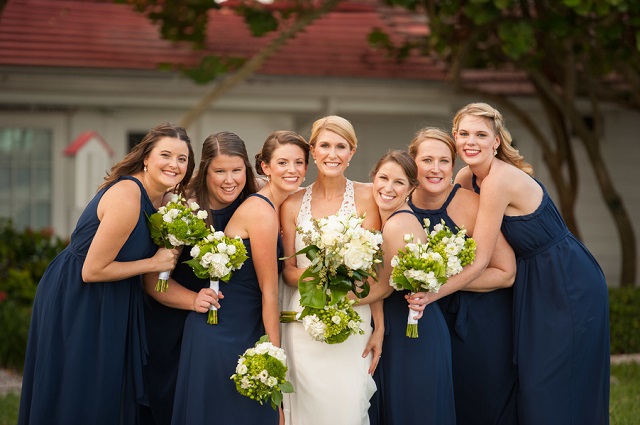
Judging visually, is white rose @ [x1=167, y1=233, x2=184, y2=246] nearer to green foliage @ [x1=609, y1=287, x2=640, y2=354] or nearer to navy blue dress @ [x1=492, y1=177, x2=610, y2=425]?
navy blue dress @ [x1=492, y1=177, x2=610, y2=425]

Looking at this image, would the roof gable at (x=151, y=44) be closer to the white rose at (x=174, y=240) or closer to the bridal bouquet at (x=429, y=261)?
the white rose at (x=174, y=240)

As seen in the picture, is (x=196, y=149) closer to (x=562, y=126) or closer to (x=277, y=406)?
(x=562, y=126)

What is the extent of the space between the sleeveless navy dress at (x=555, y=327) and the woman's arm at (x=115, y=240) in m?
2.32

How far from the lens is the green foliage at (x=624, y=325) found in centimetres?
1067

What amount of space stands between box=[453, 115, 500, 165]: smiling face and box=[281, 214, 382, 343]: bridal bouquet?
36.0 inches

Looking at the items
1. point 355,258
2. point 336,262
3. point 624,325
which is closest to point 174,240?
point 336,262

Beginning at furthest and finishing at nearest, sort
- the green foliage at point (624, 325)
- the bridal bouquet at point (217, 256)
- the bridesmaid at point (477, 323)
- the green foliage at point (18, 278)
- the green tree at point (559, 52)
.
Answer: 1. the green foliage at point (624, 325)
2. the green tree at point (559, 52)
3. the green foliage at point (18, 278)
4. the bridesmaid at point (477, 323)
5. the bridal bouquet at point (217, 256)

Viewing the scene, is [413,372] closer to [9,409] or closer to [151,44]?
[9,409]

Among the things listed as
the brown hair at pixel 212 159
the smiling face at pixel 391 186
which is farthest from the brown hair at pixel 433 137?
the brown hair at pixel 212 159

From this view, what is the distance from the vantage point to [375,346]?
17.8 feet

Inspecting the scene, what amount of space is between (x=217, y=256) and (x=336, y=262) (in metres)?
0.72

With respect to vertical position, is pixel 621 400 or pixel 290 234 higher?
pixel 290 234

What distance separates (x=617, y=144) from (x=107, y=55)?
926 cm

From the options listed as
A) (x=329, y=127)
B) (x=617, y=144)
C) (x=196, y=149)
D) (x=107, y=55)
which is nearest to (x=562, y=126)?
(x=617, y=144)
